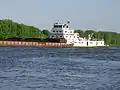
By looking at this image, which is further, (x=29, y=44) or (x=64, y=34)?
(x=64, y=34)

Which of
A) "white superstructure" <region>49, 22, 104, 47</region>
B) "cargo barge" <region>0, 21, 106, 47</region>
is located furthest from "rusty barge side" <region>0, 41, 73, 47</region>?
"white superstructure" <region>49, 22, 104, 47</region>

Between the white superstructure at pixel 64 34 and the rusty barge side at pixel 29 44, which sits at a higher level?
the white superstructure at pixel 64 34

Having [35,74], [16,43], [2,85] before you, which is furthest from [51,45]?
[2,85]

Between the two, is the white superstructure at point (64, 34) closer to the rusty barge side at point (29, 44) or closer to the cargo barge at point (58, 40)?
the cargo barge at point (58, 40)

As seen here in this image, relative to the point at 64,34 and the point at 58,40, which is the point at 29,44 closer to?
the point at 58,40

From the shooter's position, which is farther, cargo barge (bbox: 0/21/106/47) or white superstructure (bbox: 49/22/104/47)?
white superstructure (bbox: 49/22/104/47)

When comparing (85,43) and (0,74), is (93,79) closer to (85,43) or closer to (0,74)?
(0,74)

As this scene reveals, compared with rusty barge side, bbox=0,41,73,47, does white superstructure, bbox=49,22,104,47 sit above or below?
above

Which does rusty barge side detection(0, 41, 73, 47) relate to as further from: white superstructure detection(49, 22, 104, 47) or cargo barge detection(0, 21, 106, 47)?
white superstructure detection(49, 22, 104, 47)

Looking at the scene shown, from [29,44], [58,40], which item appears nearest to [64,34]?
[58,40]

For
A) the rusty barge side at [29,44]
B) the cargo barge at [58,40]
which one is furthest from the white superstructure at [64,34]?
the rusty barge side at [29,44]

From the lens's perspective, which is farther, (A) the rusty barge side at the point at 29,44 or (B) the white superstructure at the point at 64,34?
(B) the white superstructure at the point at 64,34

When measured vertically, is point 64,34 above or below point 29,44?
above

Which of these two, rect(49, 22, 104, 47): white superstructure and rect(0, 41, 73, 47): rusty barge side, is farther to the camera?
rect(49, 22, 104, 47): white superstructure
